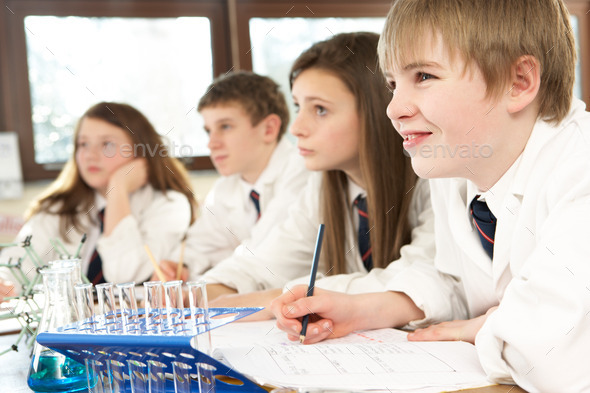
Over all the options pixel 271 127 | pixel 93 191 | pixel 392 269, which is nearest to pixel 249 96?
pixel 271 127

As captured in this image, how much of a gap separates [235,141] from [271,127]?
156 millimetres

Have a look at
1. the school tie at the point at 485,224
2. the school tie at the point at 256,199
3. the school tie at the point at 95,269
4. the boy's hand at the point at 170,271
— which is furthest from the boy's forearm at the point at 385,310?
the school tie at the point at 95,269

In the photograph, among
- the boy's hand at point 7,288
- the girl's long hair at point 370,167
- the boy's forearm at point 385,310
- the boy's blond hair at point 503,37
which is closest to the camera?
the boy's blond hair at point 503,37

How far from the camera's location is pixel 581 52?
406cm

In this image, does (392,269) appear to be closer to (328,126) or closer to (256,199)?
(328,126)

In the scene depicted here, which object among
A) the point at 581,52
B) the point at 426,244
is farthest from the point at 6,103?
the point at 581,52

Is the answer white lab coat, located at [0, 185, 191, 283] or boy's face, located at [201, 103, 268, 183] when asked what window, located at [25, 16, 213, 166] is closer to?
white lab coat, located at [0, 185, 191, 283]

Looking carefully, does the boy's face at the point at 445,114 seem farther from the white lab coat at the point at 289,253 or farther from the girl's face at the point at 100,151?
the girl's face at the point at 100,151

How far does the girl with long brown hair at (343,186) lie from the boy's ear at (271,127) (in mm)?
623

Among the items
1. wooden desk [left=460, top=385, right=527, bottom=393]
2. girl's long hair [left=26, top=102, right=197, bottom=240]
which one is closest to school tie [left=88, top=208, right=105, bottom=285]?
girl's long hair [left=26, top=102, right=197, bottom=240]

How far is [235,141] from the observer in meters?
2.13

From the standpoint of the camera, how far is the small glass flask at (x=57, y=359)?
753mm

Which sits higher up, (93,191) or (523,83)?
(523,83)

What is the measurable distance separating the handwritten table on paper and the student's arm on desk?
0.04 metres
